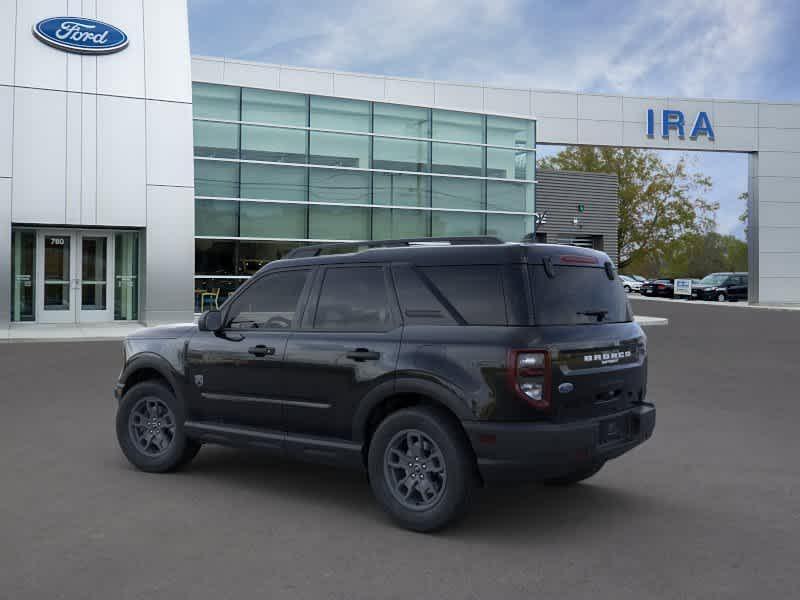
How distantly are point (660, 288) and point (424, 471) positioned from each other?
5660 cm

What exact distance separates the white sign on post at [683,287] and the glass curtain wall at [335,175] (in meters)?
25.1

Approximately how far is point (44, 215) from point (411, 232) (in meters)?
12.1

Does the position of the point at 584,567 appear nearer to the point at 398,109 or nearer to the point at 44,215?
the point at 44,215

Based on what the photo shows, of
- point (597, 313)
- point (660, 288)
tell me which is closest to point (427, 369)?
point (597, 313)

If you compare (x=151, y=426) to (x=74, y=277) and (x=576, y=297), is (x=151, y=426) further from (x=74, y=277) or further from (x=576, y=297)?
(x=74, y=277)

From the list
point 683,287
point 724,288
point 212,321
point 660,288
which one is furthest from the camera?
point 660,288

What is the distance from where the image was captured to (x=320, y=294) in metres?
6.32

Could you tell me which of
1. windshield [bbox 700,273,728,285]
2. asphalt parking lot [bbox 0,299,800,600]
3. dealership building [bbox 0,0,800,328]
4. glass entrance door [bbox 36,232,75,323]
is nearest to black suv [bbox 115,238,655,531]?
asphalt parking lot [bbox 0,299,800,600]

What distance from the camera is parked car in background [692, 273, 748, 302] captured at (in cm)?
5147

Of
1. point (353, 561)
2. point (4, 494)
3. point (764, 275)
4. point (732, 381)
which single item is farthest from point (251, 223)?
point (764, 275)

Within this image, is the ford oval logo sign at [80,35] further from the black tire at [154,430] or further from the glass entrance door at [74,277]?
the black tire at [154,430]

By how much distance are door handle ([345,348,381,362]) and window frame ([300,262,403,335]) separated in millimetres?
158

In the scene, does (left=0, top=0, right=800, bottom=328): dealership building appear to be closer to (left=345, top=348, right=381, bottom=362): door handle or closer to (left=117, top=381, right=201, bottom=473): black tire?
(left=117, top=381, right=201, bottom=473): black tire

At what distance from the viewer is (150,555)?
16.3ft
